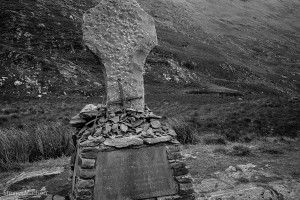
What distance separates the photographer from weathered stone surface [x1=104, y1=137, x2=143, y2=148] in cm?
535

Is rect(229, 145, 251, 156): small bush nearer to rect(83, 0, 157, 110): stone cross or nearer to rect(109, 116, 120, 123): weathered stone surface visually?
rect(83, 0, 157, 110): stone cross

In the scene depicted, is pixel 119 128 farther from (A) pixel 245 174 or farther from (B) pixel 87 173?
(A) pixel 245 174

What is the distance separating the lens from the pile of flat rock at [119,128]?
5445 millimetres

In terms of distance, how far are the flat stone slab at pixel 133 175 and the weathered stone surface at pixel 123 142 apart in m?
0.11

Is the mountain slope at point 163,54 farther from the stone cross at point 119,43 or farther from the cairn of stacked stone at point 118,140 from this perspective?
the cairn of stacked stone at point 118,140

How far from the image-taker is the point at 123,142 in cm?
539

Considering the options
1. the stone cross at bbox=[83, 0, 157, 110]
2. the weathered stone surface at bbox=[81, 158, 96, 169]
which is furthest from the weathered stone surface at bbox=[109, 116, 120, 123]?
the weathered stone surface at bbox=[81, 158, 96, 169]

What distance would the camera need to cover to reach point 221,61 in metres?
57.4

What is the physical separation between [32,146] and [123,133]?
186 inches

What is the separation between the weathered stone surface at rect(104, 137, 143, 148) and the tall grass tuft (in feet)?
14.1

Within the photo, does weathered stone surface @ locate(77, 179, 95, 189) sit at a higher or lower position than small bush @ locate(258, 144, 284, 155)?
higher

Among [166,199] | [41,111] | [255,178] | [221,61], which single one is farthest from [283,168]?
[221,61]

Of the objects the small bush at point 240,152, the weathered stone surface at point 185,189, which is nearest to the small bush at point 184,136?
the small bush at point 240,152

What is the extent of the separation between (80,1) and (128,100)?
5868cm
